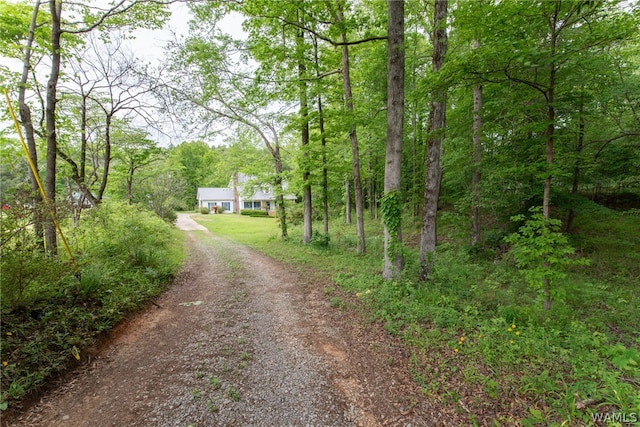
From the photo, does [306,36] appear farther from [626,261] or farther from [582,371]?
[626,261]

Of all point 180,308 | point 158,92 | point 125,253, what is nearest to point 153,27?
point 158,92

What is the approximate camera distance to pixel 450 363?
3.15 m

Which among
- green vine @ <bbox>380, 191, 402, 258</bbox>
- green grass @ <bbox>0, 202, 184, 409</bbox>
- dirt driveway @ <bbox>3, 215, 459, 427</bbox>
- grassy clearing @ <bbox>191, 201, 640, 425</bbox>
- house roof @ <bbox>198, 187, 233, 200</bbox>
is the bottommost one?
dirt driveway @ <bbox>3, 215, 459, 427</bbox>

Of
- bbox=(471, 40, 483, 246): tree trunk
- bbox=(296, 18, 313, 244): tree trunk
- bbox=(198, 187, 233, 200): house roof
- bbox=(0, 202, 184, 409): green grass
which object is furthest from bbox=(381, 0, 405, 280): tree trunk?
bbox=(198, 187, 233, 200): house roof

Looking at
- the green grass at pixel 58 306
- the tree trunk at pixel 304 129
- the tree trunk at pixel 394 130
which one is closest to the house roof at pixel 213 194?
the tree trunk at pixel 304 129

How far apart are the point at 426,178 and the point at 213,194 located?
3852 cm

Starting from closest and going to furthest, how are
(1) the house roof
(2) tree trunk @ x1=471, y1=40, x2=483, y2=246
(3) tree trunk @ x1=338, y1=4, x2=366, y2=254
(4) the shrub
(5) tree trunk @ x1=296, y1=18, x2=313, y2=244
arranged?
(2) tree trunk @ x1=471, y1=40, x2=483, y2=246 < (3) tree trunk @ x1=338, y1=4, x2=366, y2=254 < (5) tree trunk @ x1=296, y1=18, x2=313, y2=244 < (4) the shrub < (1) the house roof

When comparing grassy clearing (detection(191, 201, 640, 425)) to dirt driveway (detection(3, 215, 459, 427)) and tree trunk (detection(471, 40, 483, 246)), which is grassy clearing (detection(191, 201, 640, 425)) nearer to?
dirt driveway (detection(3, 215, 459, 427))

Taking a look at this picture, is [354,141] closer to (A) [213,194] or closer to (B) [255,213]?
(B) [255,213]

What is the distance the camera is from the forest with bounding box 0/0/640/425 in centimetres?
319

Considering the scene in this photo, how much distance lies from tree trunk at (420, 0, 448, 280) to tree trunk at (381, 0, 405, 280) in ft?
1.90

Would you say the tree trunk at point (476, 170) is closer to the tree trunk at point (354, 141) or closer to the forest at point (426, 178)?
the forest at point (426, 178)

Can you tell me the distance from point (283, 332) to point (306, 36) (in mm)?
10832

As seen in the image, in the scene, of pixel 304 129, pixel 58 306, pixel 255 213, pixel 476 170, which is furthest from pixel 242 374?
pixel 255 213
